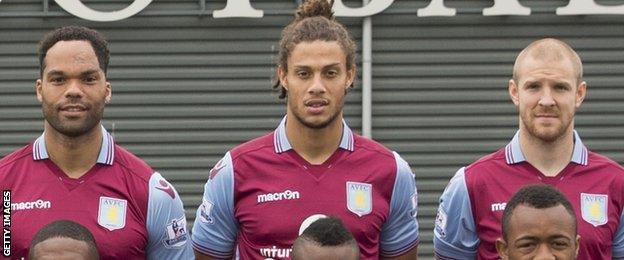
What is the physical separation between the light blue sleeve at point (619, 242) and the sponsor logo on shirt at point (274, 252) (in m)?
1.42

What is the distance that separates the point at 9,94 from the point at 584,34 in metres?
4.54

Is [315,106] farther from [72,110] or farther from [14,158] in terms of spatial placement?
[14,158]

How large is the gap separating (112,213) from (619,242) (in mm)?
2180

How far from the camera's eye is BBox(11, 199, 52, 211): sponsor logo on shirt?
5.79 metres

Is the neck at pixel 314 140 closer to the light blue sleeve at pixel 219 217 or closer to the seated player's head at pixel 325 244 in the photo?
the light blue sleeve at pixel 219 217

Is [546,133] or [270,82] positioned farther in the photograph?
[270,82]

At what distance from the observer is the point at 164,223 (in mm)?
5855

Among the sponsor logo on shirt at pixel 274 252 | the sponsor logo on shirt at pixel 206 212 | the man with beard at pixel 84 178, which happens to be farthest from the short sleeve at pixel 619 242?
the man with beard at pixel 84 178

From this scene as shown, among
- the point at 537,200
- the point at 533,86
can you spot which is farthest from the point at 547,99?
the point at 537,200

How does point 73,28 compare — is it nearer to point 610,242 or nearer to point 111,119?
point 610,242

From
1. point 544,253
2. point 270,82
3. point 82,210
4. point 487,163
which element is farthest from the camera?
point 270,82

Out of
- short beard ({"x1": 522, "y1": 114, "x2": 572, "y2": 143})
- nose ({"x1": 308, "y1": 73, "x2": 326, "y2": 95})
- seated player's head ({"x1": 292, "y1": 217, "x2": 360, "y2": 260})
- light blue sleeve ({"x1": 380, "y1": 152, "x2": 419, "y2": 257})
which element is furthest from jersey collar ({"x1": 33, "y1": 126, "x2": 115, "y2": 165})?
short beard ({"x1": 522, "y1": 114, "x2": 572, "y2": 143})

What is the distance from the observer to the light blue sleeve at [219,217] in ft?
19.7

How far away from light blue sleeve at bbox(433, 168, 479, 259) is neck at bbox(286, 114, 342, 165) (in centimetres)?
55
